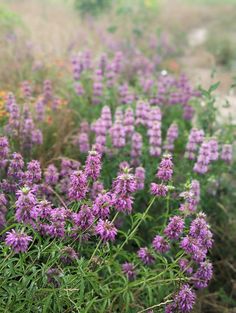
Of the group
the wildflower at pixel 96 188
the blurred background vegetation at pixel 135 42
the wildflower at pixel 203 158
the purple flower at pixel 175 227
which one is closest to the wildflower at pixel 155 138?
the wildflower at pixel 203 158

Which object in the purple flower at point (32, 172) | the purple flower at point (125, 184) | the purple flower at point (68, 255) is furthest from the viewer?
the purple flower at point (32, 172)

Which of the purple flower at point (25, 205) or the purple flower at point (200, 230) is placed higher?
the purple flower at point (25, 205)

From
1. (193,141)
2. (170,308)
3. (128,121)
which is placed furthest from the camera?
(128,121)

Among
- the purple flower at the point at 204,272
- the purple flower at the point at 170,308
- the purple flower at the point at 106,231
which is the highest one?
the purple flower at the point at 106,231

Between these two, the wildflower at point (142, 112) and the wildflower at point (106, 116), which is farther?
the wildflower at point (142, 112)

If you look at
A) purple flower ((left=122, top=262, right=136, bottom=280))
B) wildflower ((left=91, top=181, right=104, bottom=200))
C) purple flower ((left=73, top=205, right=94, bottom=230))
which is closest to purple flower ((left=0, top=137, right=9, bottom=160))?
wildflower ((left=91, top=181, right=104, bottom=200))

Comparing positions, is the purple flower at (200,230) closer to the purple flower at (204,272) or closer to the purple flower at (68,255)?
the purple flower at (204,272)

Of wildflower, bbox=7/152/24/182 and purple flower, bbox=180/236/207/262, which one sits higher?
wildflower, bbox=7/152/24/182

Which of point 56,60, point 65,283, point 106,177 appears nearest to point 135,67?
point 56,60

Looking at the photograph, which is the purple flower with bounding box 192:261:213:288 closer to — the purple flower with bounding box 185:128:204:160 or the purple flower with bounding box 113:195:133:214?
the purple flower with bounding box 113:195:133:214

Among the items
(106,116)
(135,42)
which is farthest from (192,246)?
(135,42)

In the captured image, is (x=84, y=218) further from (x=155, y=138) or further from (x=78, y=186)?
(x=155, y=138)

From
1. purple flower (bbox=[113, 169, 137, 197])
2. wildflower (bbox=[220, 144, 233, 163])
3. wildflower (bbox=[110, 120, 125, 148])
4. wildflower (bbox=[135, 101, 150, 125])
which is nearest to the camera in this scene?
purple flower (bbox=[113, 169, 137, 197])
